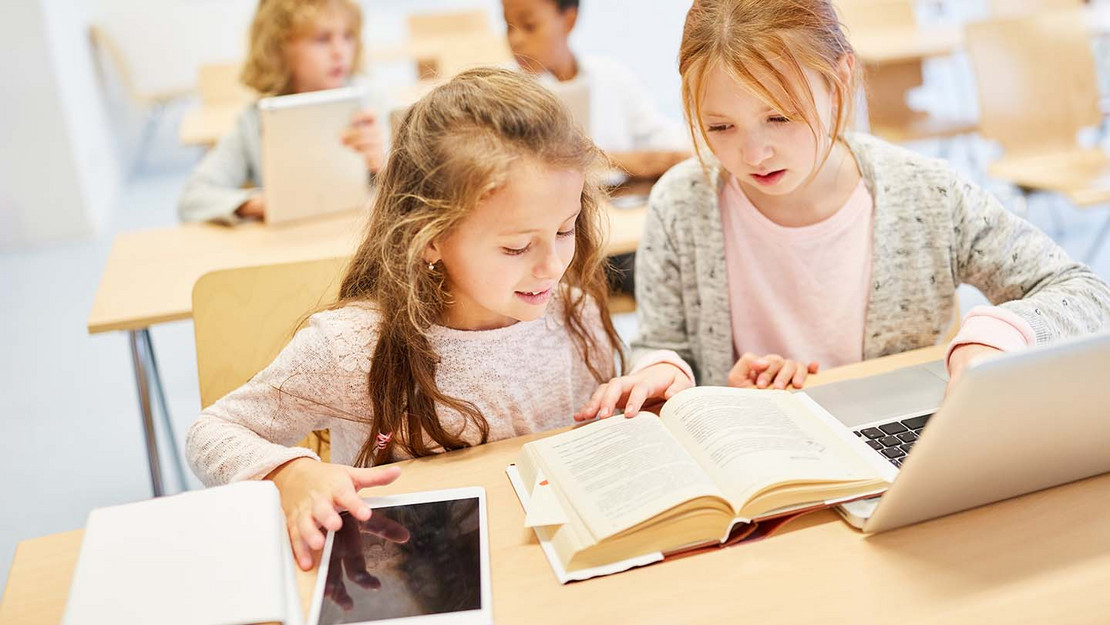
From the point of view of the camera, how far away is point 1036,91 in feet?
9.13

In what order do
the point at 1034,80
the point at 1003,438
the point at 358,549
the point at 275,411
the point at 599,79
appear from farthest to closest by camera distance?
the point at 1034,80, the point at 599,79, the point at 275,411, the point at 358,549, the point at 1003,438

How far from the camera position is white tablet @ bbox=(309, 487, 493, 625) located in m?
0.77

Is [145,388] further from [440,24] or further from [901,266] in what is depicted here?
[440,24]

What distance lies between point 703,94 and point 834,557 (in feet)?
1.94

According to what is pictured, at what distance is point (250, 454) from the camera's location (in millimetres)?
984

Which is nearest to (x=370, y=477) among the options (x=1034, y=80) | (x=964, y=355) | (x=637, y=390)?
(x=637, y=390)

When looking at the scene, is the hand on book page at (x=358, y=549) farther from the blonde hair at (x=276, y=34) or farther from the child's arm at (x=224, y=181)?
the blonde hair at (x=276, y=34)

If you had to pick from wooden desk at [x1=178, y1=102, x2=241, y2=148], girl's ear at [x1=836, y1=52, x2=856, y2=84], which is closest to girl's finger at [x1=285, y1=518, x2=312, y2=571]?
girl's ear at [x1=836, y1=52, x2=856, y2=84]

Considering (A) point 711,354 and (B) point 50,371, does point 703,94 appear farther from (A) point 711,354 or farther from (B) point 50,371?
(B) point 50,371

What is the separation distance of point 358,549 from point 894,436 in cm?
52

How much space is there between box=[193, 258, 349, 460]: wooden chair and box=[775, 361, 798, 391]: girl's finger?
0.55m

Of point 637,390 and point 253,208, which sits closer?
point 637,390

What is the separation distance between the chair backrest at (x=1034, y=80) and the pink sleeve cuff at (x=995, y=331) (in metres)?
1.88

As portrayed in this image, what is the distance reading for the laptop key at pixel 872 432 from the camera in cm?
97
